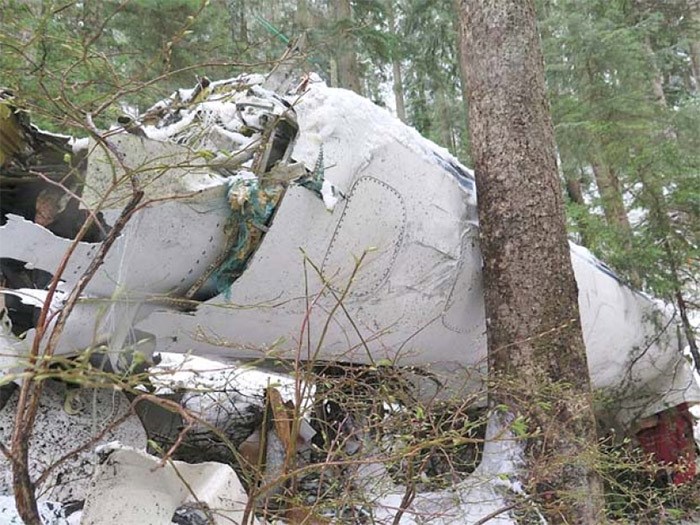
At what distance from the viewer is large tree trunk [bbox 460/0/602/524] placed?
324cm

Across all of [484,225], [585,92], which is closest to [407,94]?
[585,92]

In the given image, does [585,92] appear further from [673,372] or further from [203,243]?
[203,243]

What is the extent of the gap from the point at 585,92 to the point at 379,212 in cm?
608

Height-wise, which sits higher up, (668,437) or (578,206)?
(578,206)

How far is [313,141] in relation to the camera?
281 centimetres

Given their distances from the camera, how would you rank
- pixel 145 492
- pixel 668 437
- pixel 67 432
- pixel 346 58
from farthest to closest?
pixel 346 58, pixel 668 437, pixel 67 432, pixel 145 492

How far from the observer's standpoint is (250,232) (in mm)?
2607

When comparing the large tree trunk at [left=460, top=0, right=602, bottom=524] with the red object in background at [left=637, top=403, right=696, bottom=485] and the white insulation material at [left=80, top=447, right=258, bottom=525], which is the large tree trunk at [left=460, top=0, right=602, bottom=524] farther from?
the red object in background at [left=637, top=403, right=696, bottom=485]

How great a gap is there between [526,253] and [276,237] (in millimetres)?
1525

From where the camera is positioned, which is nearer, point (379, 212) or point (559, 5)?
point (379, 212)

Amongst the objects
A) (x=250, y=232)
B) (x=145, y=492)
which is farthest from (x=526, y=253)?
(x=145, y=492)

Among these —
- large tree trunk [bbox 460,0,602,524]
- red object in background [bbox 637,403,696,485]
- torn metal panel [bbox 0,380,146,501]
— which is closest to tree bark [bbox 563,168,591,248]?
red object in background [bbox 637,403,696,485]

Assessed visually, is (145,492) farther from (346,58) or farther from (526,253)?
(346,58)

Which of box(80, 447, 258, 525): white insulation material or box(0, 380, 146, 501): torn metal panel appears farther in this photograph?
box(0, 380, 146, 501): torn metal panel
